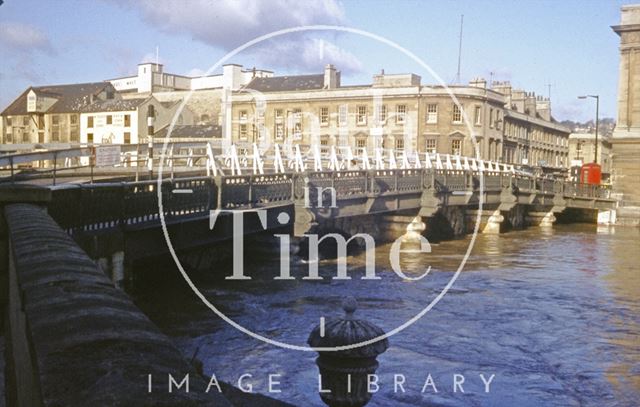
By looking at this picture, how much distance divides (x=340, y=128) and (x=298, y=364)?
61.7m

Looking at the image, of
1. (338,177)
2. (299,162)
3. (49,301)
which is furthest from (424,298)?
(49,301)

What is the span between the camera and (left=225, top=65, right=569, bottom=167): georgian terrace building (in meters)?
69.7

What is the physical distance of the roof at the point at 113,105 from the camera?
80.0 m

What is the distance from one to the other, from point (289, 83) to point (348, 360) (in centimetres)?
7382

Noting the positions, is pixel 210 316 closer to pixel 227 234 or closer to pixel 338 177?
pixel 227 234

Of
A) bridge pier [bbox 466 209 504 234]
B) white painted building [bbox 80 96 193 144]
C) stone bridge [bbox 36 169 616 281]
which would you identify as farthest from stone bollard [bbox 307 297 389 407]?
white painted building [bbox 80 96 193 144]

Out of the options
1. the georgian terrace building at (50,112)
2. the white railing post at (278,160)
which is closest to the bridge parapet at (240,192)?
the white railing post at (278,160)

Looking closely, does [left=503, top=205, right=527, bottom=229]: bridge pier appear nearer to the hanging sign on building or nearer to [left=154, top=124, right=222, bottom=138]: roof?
the hanging sign on building

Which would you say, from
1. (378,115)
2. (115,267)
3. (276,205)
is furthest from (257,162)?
(378,115)

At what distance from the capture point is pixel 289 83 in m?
79.2

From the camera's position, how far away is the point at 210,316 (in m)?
17.0

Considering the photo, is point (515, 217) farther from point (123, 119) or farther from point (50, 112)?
point (50, 112)

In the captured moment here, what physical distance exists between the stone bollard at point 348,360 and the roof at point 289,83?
71.2 m

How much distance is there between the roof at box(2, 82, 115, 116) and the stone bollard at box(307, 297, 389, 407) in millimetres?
82293
